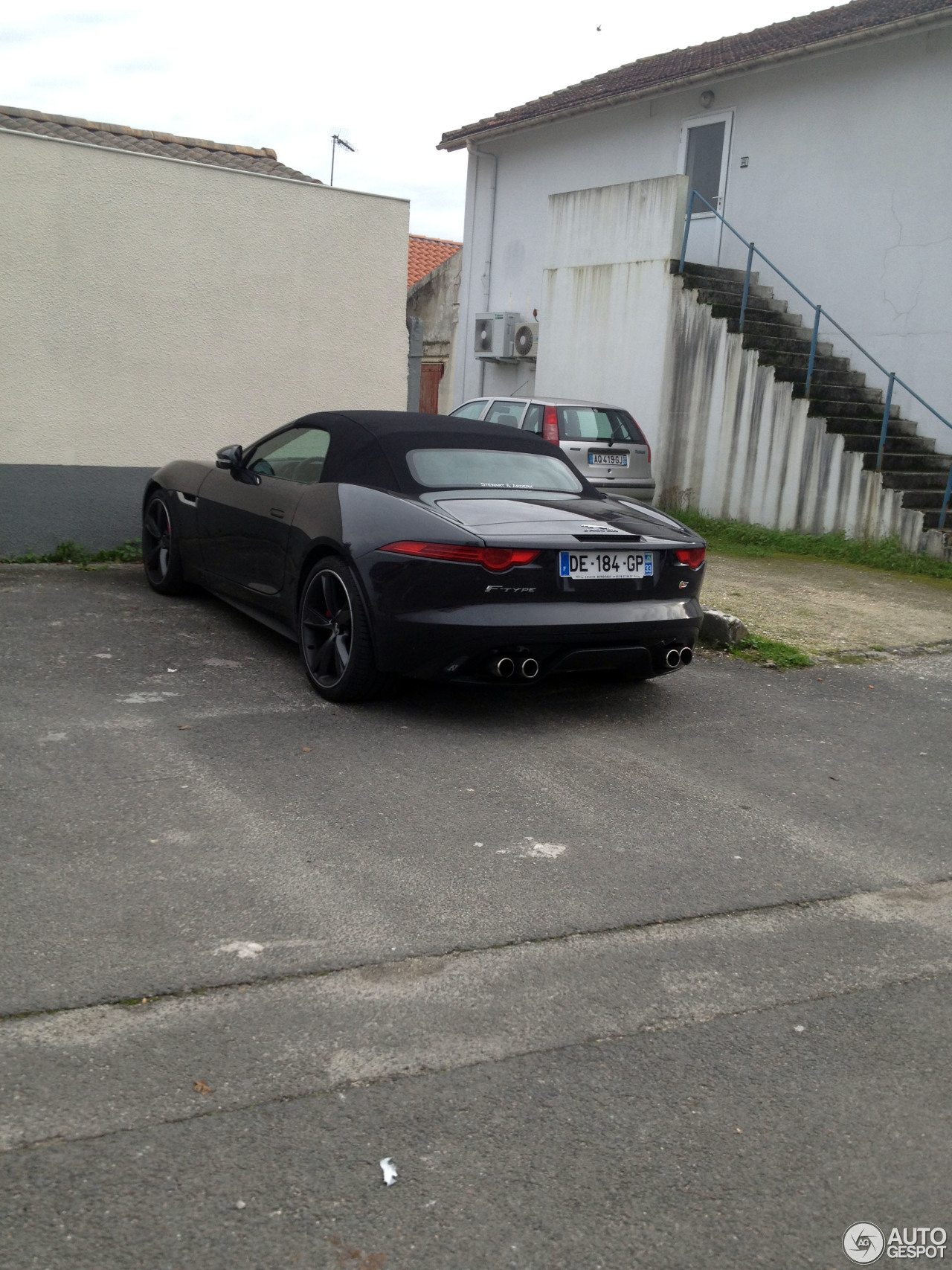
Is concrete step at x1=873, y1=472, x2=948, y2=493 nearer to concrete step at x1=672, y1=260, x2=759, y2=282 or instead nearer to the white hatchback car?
the white hatchback car

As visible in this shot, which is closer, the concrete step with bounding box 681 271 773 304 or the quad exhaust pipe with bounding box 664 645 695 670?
the quad exhaust pipe with bounding box 664 645 695 670

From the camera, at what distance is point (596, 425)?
45.2 ft

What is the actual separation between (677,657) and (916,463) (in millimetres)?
9185

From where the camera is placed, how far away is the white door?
1742 centimetres

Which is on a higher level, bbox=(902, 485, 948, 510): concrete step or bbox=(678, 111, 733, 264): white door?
bbox=(678, 111, 733, 264): white door

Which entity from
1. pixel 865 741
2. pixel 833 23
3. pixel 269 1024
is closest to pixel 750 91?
pixel 833 23

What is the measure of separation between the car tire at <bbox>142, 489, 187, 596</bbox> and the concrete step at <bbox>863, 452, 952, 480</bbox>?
869cm

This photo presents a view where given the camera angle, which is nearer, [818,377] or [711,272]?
[818,377]

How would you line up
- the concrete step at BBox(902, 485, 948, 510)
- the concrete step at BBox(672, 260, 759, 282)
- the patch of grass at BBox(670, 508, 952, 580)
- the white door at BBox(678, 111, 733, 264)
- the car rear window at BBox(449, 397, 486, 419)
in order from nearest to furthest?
the patch of grass at BBox(670, 508, 952, 580) → the concrete step at BBox(902, 485, 948, 510) → the car rear window at BBox(449, 397, 486, 419) → the concrete step at BBox(672, 260, 759, 282) → the white door at BBox(678, 111, 733, 264)

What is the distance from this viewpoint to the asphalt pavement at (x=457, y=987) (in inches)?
92.0

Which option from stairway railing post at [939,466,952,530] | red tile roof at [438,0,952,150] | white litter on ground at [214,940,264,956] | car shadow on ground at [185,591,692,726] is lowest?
car shadow on ground at [185,591,692,726]

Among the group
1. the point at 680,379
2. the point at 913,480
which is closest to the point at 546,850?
the point at 913,480

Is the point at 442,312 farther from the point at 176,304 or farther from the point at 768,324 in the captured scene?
the point at 176,304

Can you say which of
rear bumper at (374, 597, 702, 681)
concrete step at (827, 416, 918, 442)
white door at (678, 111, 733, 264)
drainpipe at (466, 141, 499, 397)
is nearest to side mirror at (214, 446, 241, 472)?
rear bumper at (374, 597, 702, 681)
